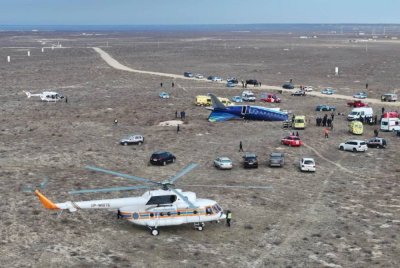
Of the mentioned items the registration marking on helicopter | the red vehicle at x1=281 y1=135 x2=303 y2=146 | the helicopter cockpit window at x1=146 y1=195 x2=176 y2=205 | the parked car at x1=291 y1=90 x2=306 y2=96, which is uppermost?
the parked car at x1=291 y1=90 x2=306 y2=96

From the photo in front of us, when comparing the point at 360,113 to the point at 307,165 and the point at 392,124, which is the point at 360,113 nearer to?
the point at 392,124

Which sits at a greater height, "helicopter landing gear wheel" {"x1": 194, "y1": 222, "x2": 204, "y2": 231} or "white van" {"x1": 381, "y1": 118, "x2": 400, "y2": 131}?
"white van" {"x1": 381, "y1": 118, "x2": 400, "y2": 131}

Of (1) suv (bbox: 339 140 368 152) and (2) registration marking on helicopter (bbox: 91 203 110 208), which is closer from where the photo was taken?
(2) registration marking on helicopter (bbox: 91 203 110 208)

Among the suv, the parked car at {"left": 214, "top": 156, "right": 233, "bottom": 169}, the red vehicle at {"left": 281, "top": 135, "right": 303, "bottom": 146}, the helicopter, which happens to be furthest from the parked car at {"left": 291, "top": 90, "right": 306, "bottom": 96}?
the helicopter

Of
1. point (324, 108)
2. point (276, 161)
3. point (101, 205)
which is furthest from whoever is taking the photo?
point (324, 108)

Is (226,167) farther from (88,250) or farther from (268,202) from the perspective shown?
(88,250)

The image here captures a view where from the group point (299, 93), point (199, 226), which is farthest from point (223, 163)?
point (299, 93)

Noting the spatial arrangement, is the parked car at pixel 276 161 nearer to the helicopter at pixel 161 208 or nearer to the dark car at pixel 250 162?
the dark car at pixel 250 162

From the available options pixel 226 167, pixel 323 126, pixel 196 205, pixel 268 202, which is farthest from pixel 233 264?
pixel 323 126

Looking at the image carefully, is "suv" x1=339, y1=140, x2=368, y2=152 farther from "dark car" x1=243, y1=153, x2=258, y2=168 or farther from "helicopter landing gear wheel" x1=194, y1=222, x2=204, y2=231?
"helicopter landing gear wheel" x1=194, y1=222, x2=204, y2=231
